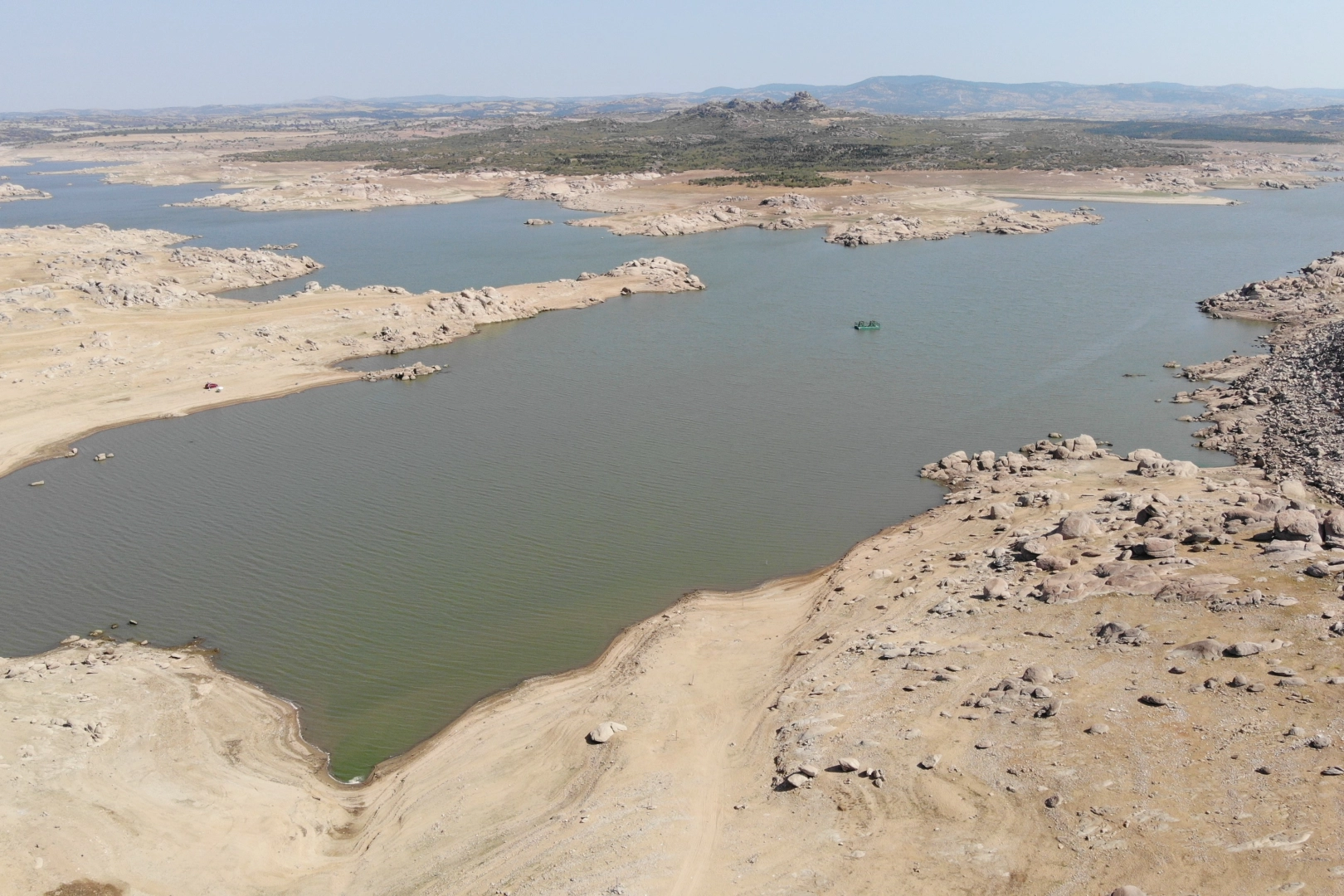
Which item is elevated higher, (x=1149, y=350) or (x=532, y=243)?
(x=532, y=243)

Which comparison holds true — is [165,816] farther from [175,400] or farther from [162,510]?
[175,400]

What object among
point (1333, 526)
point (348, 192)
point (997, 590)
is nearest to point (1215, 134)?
point (348, 192)

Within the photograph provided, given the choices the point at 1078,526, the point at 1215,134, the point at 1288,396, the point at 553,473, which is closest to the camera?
the point at 1078,526

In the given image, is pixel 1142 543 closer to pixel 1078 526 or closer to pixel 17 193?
pixel 1078 526

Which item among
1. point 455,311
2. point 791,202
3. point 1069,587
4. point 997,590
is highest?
point 791,202

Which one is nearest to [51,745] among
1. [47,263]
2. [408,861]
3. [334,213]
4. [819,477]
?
[408,861]

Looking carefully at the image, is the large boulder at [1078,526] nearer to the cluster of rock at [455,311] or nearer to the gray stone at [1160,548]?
the gray stone at [1160,548]

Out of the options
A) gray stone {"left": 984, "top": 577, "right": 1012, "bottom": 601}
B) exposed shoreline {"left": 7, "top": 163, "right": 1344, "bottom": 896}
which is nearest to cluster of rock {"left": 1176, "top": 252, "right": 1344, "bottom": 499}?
exposed shoreline {"left": 7, "top": 163, "right": 1344, "bottom": 896}
